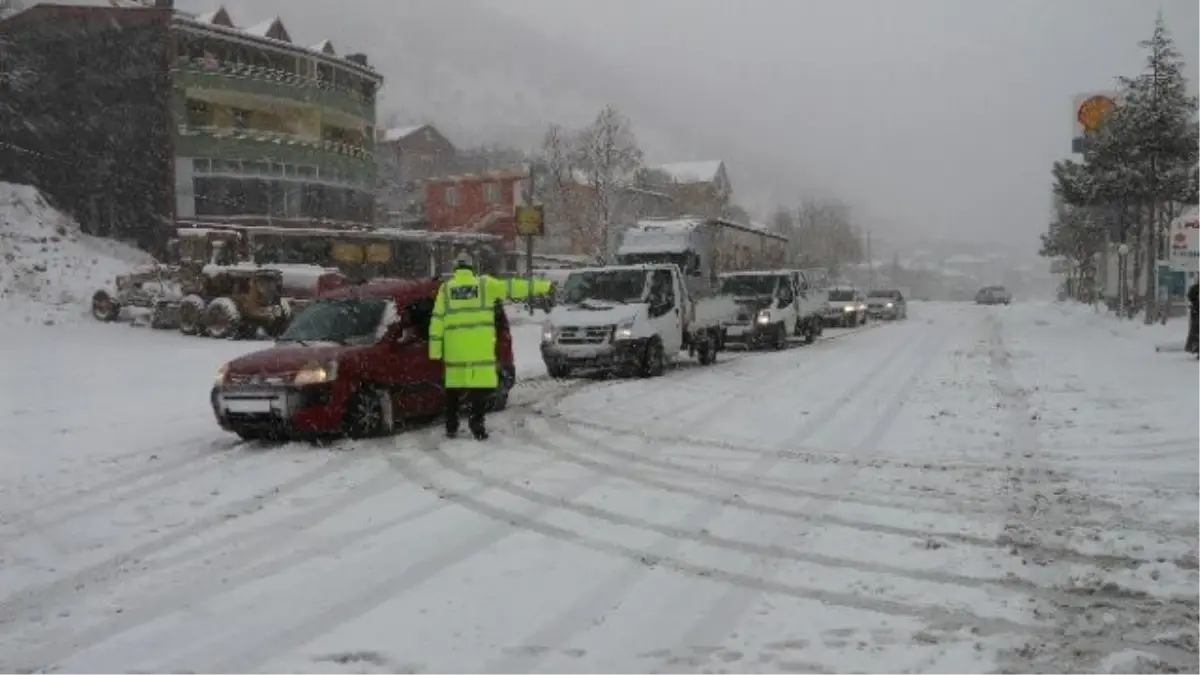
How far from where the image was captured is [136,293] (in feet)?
96.7

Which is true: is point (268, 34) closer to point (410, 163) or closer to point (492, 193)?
point (492, 193)

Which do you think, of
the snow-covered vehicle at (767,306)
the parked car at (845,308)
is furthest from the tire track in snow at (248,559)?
the parked car at (845,308)

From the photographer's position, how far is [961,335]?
32.2m

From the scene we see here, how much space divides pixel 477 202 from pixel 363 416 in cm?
6325

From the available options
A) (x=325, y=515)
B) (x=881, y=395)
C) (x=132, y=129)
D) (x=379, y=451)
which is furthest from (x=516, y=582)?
(x=132, y=129)

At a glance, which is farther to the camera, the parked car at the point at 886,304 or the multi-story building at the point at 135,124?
the parked car at the point at 886,304

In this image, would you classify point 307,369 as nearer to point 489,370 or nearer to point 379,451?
point 379,451

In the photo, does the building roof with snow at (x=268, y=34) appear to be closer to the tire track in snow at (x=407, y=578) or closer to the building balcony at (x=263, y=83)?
the building balcony at (x=263, y=83)

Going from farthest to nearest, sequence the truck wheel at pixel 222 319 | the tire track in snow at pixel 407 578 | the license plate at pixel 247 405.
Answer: the truck wheel at pixel 222 319 < the license plate at pixel 247 405 < the tire track in snow at pixel 407 578

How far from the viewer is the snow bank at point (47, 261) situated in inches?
1161


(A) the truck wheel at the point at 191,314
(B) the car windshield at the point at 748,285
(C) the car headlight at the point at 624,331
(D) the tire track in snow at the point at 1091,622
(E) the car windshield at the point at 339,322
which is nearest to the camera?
(D) the tire track in snow at the point at 1091,622

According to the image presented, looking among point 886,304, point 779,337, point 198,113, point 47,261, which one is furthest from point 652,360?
point 198,113

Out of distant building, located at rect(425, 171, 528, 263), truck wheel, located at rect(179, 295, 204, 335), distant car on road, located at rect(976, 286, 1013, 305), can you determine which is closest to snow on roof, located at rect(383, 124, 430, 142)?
distant building, located at rect(425, 171, 528, 263)

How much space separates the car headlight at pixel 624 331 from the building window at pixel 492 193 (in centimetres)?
5598
